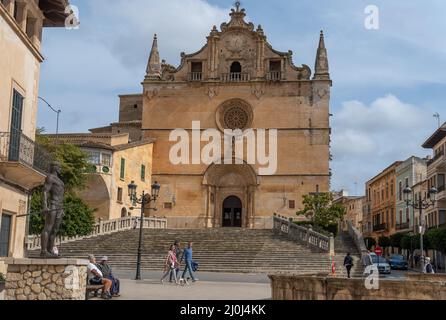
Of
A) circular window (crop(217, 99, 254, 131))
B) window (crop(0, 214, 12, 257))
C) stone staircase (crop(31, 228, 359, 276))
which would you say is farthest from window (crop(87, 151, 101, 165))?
window (crop(0, 214, 12, 257))

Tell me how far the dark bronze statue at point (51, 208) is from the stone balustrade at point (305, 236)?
20955 millimetres

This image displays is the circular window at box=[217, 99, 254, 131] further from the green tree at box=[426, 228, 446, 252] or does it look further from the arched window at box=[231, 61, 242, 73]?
the green tree at box=[426, 228, 446, 252]

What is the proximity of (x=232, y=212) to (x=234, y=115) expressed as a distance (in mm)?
7600

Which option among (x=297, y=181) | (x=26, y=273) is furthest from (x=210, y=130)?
(x=26, y=273)

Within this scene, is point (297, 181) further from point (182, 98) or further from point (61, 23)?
point (61, 23)

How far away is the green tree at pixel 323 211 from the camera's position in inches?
1551

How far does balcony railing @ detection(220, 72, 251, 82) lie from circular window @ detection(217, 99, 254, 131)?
164cm

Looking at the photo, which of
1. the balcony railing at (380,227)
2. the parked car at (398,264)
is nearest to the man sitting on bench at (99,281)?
the parked car at (398,264)

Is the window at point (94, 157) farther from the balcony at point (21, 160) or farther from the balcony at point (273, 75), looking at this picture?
the balcony at point (21, 160)

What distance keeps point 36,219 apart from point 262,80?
21.6m

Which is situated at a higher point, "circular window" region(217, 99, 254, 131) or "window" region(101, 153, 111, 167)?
"circular window" region(217, 99, 254, 131)

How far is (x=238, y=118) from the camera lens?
153 feet

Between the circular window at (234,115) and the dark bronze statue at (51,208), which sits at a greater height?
the circular window at (234,115)

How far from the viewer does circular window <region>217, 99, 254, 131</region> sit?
1831 inches
